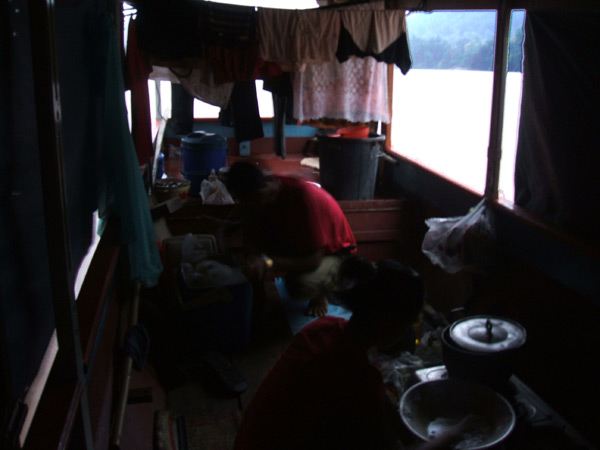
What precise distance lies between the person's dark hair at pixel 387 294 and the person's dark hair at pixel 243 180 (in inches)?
66.9

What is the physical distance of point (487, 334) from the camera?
9.88 ft

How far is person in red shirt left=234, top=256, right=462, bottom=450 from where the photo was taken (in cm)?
149

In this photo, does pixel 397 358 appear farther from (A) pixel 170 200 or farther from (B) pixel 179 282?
(A) pixel 170 200

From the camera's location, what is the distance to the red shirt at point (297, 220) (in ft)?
11.8

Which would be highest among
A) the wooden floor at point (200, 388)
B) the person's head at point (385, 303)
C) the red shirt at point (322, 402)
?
the person's head at point (385, 303)

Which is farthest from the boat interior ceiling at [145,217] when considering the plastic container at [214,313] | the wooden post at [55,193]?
the plastic container at [214,313]

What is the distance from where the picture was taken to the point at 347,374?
5.07ft

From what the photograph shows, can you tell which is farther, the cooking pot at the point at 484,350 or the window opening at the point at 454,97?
the window opening at the point at 454,97

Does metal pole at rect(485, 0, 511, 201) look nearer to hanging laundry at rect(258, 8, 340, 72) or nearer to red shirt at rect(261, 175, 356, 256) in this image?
red shirt at rect(261, 175, 356, 256)

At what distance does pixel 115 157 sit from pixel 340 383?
1.84 m

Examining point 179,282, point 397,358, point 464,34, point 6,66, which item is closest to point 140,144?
point 179,282

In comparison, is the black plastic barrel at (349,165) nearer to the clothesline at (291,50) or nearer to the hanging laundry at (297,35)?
the clothesline at (291,50)

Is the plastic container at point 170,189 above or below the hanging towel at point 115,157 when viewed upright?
below

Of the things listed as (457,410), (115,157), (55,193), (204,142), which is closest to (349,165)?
(204,142)
